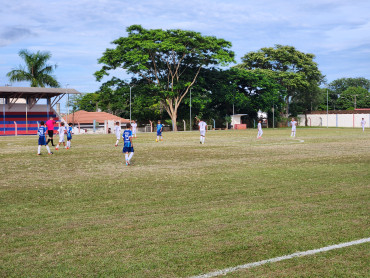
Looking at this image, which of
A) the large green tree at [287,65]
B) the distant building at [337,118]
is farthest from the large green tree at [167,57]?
the distant building at [337,118]

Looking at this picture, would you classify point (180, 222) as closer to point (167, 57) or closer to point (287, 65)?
point (167, 57)

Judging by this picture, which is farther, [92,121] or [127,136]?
[92,121]

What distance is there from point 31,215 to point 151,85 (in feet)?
186

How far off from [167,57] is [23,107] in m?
24.4

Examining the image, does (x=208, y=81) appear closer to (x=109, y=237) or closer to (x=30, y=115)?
(x=30, y=115)

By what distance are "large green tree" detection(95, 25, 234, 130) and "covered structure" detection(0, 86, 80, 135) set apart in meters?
8.65

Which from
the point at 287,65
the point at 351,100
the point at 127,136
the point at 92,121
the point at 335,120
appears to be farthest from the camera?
the point at 351,100

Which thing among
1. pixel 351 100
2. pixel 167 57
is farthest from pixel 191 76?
pixel 351 100

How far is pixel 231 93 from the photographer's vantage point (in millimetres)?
76312

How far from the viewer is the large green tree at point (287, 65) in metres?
83.9

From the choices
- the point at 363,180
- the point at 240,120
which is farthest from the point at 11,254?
the point at 240,120

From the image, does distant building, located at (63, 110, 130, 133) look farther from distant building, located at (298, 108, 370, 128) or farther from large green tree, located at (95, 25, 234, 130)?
distant building, located at (298, 108, 370, 128)

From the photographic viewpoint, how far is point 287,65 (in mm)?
88250

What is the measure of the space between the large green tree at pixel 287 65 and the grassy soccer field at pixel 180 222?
240 feet
